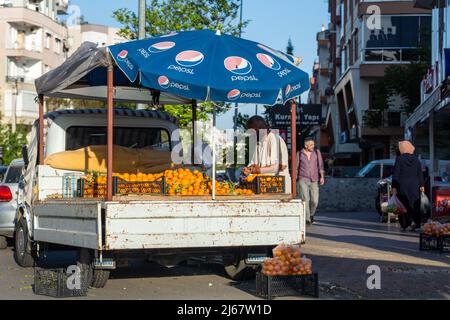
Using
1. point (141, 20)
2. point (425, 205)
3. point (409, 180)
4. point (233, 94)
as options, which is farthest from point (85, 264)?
point (141, 20)

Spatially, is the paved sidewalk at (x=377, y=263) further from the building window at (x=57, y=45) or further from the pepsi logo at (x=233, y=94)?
the building window at (x=57, y=45)

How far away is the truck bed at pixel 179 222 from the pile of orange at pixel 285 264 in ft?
1.38

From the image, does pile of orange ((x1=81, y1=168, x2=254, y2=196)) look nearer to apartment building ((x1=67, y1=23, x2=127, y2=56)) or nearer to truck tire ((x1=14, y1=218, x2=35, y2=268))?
truck tire ((x1=14, y1=218, x2=35, y2=268))

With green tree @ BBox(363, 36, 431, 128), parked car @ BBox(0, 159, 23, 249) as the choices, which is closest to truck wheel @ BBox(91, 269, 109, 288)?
parked car @ BBox(0, 159, 23, 249)

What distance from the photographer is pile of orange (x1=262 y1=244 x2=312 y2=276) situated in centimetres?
924

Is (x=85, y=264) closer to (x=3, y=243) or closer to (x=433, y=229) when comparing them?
(x=433, y=229)

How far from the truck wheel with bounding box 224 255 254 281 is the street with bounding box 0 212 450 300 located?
12 centimetres

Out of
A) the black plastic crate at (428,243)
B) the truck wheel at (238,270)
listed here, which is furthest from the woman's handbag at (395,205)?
the truck wheel at (238,270)

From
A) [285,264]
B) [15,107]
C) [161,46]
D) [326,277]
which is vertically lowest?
[326,277]

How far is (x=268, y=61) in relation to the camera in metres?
10.2

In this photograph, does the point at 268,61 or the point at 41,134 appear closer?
the point at 268,61

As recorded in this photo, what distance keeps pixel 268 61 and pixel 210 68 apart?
0.89 metres

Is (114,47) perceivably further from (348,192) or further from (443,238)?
(348,192)
